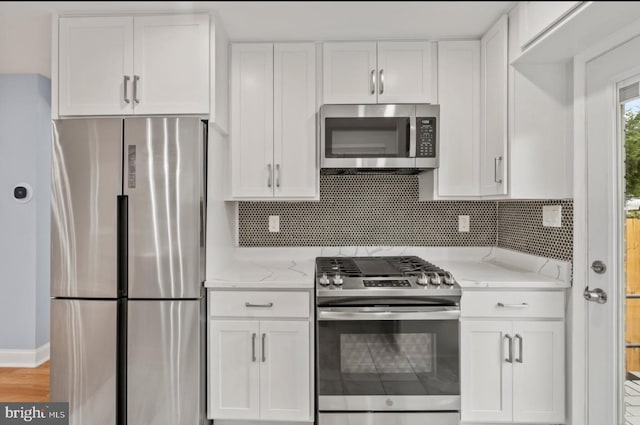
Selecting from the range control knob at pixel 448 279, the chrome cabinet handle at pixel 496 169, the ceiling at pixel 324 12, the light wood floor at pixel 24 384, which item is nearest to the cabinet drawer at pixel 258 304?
the range control knob at pixel 448 279

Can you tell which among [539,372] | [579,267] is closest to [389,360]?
[539,372]

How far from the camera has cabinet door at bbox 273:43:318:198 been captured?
6.74 feet

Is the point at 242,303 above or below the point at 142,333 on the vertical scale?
above

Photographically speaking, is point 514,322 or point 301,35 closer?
point 301,35

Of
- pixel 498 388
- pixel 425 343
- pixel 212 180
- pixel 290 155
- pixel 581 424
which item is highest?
pixel 290 155

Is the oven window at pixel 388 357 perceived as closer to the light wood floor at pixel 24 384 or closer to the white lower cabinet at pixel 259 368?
the white lower cabinet at pixel 259 368

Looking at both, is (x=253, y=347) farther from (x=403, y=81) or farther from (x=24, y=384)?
(x=24, y=384)

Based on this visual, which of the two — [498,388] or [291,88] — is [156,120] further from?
[498,388]

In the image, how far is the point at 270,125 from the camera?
206 centimetres

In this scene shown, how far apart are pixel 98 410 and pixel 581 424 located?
6.99 feet

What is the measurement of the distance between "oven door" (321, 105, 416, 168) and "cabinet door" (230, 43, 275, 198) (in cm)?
31

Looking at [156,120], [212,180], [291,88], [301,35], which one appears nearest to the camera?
[301,35]

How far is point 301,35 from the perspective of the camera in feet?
2.36

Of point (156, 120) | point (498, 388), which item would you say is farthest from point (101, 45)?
point (498, 388)
